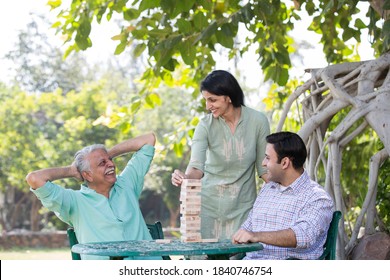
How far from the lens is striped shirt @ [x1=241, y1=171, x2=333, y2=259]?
3240 mm

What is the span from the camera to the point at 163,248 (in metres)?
3.10

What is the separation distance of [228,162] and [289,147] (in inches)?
24.6

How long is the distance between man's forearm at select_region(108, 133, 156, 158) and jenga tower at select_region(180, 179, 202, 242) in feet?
2.40

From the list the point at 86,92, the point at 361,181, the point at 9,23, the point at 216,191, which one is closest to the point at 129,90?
the point at 9,23

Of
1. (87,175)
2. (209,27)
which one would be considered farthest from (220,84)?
(209,27)

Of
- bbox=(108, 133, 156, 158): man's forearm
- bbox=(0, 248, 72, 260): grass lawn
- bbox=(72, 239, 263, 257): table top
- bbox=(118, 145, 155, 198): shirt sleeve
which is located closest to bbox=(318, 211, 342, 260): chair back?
bbox=(72, 239, 263, 257): table top

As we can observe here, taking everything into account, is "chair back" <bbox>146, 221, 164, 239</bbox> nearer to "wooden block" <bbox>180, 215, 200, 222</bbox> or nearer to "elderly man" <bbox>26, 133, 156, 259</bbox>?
"elderly man" <bbox>26, 133, 156, 259</bbox>

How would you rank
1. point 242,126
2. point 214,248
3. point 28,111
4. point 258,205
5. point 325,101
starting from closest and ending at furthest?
point 214,248 → point 258,205 → point 242,126 → point 325,101 → point 28,111

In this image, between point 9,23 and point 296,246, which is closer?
point 296,246
